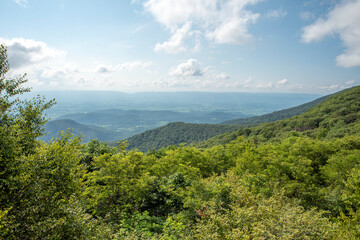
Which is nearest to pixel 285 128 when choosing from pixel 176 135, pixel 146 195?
pixel 176 135

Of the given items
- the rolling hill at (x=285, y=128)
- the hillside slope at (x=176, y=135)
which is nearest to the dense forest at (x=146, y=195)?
the rolling hill at (x=285, y=128)

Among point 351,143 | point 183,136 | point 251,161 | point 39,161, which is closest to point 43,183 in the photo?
point 39,161

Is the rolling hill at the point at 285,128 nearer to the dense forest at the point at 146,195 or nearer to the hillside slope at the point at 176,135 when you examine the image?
the hillside slope at the point at 176,135

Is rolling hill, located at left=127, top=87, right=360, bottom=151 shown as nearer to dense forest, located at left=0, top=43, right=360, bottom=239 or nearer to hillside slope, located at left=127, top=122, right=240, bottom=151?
hillside slope, located at left=127, top=122, right=240, bottom=151

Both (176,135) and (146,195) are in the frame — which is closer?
(146,195)

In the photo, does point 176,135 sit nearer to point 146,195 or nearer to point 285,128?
point 285,128

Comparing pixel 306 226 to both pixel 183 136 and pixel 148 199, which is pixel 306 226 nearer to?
pixel 148 199

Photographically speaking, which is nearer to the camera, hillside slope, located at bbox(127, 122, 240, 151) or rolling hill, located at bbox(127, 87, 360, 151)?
rolling hill, located at bbox(127, 87, 360, 151)

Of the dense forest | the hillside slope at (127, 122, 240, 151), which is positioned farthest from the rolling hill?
the dense forest
